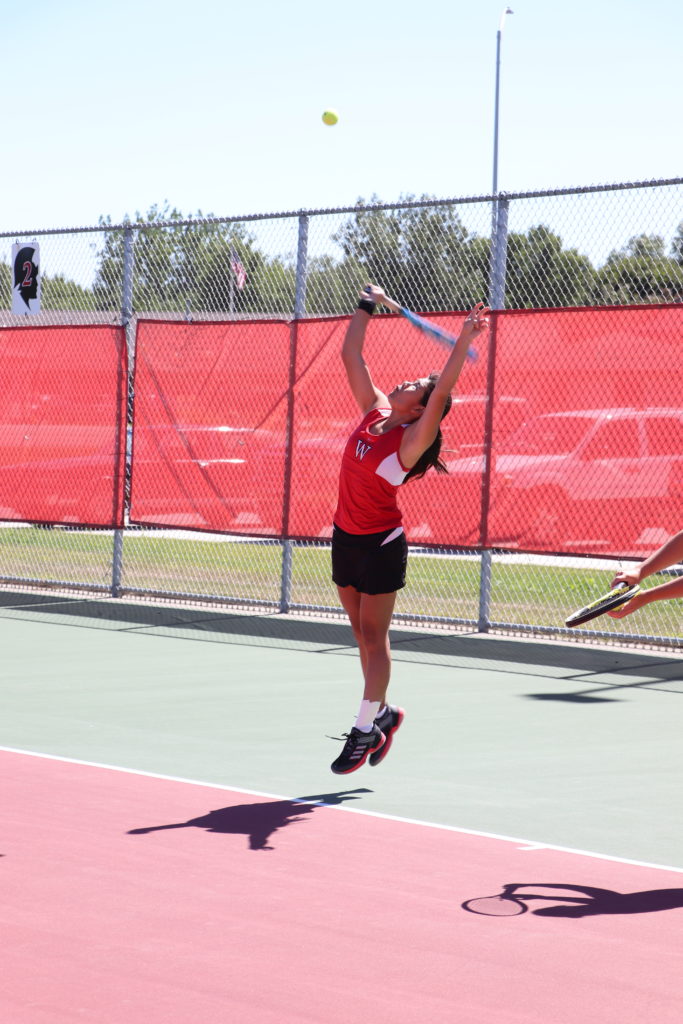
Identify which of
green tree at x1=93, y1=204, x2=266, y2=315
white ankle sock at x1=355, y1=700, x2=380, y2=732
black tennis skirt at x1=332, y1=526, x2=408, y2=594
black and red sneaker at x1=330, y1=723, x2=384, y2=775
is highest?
green tree at x1=93, y1=204, x2=266, y2=315

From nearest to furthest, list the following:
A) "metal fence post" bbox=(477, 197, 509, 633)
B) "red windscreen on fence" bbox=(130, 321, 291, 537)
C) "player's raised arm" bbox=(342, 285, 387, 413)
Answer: "player's raised arm" bbox=(342, 285, 387, 413) → "metal fence post" bbox=(477, 197, 509, 633) → "red windscreen on fence" bbox=(130, 321, 291, 537)

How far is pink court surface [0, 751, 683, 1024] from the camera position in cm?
417

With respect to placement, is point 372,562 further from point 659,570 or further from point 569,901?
point 569,901

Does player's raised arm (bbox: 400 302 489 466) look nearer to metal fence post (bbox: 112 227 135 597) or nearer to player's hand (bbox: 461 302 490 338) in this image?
player's hand (bbox: 461 302 490 338)

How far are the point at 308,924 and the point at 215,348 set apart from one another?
27.4 feet

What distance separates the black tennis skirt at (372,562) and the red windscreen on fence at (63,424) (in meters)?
6.24

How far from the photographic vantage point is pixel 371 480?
277 inches

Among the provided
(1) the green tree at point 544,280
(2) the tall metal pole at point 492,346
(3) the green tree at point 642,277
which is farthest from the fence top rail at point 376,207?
(1) the green tree at point 544,280

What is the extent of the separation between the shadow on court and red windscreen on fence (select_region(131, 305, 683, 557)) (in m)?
0.79

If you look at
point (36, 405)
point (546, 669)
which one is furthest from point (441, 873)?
point (36, 405)

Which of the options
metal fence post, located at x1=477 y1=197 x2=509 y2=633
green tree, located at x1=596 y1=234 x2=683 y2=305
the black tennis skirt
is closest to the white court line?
the black tennis skirt

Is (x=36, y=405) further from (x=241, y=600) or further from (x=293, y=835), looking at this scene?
(x=293, y=835)

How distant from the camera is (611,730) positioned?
8.45 metres

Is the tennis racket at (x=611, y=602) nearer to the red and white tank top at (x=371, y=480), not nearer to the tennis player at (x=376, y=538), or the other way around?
the tennis player at (x=376, y=538)
